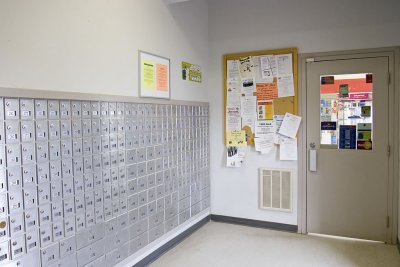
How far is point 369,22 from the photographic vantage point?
331 centimetres

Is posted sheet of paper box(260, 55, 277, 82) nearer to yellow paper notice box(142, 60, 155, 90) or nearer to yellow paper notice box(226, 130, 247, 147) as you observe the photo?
yellow paper notice box(226, 130, 247, 147)

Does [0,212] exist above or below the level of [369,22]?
below

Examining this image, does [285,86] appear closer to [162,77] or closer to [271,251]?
[162,77]

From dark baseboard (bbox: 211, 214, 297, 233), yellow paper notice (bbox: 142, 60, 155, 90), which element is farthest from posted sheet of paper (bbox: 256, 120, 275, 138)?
yellow paper notice (bbox: 142, 60, 155, 90)

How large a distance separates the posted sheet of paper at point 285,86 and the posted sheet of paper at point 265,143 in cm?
48

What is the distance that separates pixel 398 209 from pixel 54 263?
3110mm

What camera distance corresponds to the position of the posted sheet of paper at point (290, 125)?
3627mm

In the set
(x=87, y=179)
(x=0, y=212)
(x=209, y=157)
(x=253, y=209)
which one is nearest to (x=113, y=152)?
(x=87, y=179)

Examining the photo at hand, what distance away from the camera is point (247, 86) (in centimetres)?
384

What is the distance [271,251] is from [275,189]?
0.78 metres

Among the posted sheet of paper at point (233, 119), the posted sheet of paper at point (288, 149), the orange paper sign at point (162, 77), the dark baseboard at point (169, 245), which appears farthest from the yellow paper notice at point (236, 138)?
the orange paper sign at point (162, 77)

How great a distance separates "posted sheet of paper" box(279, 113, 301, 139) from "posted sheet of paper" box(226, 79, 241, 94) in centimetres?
64

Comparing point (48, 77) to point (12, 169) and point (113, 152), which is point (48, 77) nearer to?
point (12, 169)

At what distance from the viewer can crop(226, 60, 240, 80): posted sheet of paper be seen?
12.8ft
